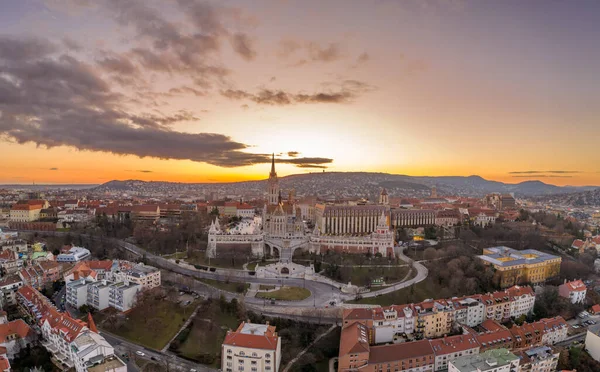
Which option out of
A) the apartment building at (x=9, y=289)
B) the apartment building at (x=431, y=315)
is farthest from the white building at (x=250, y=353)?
the apartment building at (x=9, y=289)

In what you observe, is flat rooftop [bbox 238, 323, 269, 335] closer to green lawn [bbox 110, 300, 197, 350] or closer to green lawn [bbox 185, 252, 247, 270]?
green lawn [bbox 110, 300, 197, 350]

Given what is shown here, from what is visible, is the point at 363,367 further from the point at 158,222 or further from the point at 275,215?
the point at 158,222

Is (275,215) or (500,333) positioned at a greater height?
(275,215)

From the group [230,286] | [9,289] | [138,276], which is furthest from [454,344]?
[9,289]

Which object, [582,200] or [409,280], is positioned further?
[582,200]

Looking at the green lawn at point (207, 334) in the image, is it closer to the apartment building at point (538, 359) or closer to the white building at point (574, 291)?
the apartment building at point (538, 359)

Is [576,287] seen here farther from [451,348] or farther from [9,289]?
[9,289]

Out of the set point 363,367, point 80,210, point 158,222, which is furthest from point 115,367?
point 80,210
